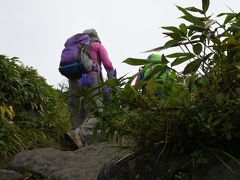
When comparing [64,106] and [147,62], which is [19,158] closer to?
[147,62]

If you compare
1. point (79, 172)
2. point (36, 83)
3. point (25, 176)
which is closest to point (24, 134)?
point (36, 83)

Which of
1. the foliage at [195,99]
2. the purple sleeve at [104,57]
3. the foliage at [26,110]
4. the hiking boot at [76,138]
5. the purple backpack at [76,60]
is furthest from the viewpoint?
the purple sleeve at [104,57]

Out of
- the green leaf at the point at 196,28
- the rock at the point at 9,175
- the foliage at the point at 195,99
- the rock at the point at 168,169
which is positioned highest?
the green leaf at the point at 196,28

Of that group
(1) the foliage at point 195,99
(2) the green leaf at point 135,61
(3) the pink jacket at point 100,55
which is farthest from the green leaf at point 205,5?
(3) the pink jacket at point 100,55

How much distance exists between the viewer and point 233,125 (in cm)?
169

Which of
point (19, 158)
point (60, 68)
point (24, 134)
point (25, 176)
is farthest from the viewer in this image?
point (60, 68)

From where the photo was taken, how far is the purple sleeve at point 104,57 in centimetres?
800

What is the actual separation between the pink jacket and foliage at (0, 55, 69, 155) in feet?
3.47

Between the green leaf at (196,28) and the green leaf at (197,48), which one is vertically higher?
the green leaf at (196,28)

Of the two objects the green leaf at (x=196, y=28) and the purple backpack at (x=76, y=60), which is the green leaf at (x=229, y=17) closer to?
the green leaf at (x=196, y=28)

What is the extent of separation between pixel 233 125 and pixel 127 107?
41 centimetres

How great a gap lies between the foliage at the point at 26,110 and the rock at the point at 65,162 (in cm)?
118

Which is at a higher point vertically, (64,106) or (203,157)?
(64,106)

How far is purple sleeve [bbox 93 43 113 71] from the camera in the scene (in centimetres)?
800
